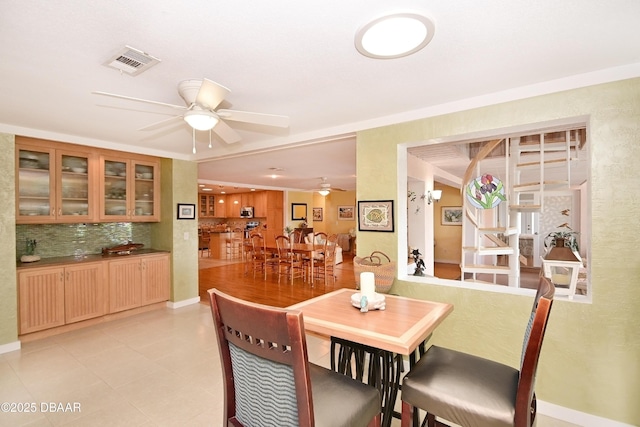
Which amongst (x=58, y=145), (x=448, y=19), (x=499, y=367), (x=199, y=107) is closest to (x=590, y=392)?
(x=499, y=367)

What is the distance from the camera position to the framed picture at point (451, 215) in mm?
8910

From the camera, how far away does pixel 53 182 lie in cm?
372

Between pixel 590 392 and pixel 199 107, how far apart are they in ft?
10.9

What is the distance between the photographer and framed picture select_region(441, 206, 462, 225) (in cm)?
891

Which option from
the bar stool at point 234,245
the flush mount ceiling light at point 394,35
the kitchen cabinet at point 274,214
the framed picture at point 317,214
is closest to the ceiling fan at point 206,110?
the flush mount ceiling light at point 394,35

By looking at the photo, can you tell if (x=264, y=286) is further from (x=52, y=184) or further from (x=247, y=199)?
(x=247, y=199)

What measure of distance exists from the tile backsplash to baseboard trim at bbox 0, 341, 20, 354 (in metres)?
1.09

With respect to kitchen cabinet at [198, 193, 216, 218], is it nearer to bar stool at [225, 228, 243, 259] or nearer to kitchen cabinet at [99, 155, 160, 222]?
bar stool at [225, 228, 243, 259]

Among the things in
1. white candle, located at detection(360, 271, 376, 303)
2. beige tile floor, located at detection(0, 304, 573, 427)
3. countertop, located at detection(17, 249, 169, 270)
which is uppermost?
white candle, located at detection(360, 271, 376, 303)

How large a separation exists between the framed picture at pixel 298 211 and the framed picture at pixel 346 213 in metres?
1.42

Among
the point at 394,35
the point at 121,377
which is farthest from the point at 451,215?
the point at 121,377

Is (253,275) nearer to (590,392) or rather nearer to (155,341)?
(155,341)

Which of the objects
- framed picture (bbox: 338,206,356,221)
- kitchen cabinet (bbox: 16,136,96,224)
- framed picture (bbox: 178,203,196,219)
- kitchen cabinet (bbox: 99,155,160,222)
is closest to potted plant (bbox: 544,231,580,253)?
framed picture (bbox: 178,203,196,219)

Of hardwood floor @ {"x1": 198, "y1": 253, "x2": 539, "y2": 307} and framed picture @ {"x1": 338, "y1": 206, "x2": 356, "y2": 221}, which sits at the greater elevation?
framed picture @ {"x1": 338, "y1": 206, "x2": 356, "y2": 221}
